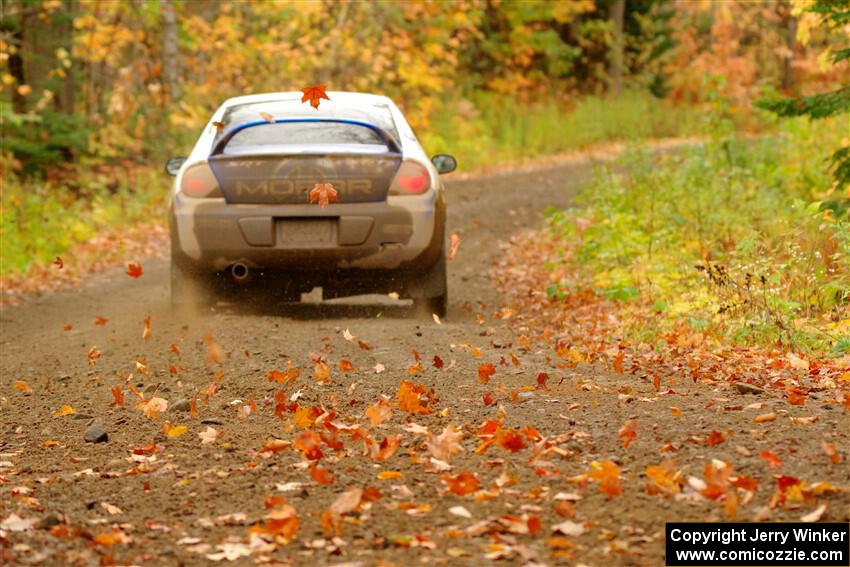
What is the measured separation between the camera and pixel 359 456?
5.42 m

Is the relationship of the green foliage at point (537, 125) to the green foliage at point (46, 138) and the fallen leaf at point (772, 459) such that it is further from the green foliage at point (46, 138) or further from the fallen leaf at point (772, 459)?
the fallen leaf at point (772, 459)

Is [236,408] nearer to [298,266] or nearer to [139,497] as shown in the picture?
[139,497]

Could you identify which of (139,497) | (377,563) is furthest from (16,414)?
(377,563)

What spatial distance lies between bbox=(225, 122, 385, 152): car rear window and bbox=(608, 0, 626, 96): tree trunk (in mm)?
27043

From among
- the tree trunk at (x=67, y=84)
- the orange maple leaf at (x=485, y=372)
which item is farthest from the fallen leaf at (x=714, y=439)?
the tree trunk at (x=67, y=84)

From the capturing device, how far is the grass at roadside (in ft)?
26.2

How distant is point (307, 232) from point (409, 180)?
83cm

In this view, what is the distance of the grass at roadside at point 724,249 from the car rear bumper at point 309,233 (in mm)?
1673

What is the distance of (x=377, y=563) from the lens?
4.17 m

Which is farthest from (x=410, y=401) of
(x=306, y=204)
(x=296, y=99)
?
(x=296, y=99)

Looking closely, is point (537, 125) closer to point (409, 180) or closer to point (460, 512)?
point (409, 180)

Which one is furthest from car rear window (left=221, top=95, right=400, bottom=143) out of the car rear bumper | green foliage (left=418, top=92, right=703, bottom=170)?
green foliage (left=418, top=92, right=703, bottom=170)

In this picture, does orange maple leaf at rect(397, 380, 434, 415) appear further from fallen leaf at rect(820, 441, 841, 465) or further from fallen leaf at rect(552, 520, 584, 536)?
fallen leaf at rect(820, 441, 841, 465)

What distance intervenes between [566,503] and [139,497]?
5.75 feet
